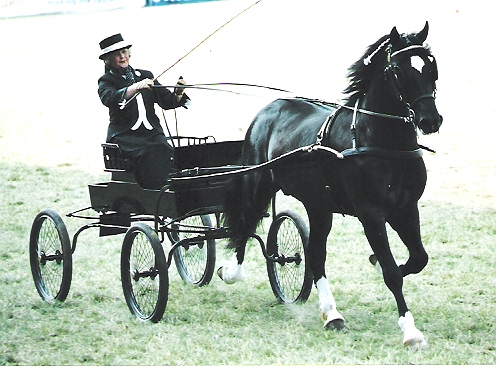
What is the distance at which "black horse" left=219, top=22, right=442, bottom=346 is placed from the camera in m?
4.73

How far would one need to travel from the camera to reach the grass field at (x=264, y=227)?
5.12m

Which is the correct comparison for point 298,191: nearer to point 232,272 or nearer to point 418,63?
point 232,272

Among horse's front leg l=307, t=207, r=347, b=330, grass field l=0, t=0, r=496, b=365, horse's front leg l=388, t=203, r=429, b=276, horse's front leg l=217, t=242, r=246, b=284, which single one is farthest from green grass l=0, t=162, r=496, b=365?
horse's front leg l=388, t=203, r=429, b=276

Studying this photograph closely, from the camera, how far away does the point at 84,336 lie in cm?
537

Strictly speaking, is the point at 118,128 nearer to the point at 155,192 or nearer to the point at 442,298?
the point at 155,192

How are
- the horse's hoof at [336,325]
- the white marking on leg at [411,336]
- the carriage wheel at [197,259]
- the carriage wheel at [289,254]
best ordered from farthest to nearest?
the carriage wheel at [197,259], the carriage wheel at [289,254], the horse's hoof at [336,325], the white marking on leg at [411,336]

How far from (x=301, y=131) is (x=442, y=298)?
151cm

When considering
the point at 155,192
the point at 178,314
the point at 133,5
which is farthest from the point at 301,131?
the point at 133,5

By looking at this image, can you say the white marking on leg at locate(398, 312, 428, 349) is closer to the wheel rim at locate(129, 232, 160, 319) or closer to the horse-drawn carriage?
the horse-drawn carriage

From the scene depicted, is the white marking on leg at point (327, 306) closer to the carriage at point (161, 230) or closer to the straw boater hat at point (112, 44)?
the carriage at point (161, 230)

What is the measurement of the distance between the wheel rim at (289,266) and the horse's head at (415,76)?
1.63 meters

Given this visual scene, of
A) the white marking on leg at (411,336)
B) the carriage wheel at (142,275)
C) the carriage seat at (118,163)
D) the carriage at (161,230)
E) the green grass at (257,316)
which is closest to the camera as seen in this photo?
the white marking on leg at (411,336)

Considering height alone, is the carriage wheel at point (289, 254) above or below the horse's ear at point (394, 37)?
below

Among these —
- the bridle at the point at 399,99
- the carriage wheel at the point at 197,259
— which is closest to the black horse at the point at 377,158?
the bridle at the point at 399,99
